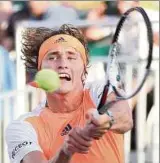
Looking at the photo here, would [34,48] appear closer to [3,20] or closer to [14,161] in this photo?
[14,161]

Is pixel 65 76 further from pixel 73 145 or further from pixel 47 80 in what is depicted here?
pixel 73 145

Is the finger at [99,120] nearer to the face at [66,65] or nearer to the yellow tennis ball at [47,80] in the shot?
the yellow tennis ball at [47,80]

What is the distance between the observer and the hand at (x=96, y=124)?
2854 millimetres

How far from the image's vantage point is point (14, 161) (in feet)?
11.8

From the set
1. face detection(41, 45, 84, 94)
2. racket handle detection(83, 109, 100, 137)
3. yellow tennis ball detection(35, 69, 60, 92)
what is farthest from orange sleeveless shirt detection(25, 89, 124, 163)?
racket handle detection(83, 109, 100, 137)

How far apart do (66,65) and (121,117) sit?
46cm

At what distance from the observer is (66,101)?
3.56m

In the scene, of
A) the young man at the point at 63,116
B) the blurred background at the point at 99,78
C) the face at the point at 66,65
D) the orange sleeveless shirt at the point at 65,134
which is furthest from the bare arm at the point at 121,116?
the blurred background at the point at 99,78

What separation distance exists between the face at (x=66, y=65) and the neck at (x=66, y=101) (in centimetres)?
4

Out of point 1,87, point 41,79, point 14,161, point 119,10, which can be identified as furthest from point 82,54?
point 119,10

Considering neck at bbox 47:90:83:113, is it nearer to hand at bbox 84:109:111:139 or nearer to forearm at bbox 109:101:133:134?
forearm at bbox 109:101:133:134

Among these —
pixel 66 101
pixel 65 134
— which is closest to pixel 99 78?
pixel 66 101

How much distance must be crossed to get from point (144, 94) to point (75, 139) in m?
3.87

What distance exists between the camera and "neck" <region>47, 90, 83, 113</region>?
3.55 meters
